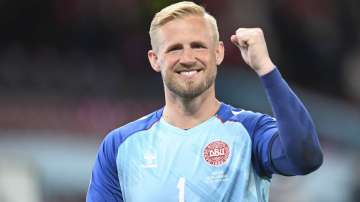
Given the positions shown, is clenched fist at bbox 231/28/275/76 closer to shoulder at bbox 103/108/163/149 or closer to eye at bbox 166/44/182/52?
eye at bbox 166/44/182/52

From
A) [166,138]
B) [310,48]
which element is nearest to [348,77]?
[310,48]

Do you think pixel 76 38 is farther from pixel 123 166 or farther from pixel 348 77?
pixel 123 166

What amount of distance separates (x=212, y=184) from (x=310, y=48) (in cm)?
973

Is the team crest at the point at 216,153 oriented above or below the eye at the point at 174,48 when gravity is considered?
below

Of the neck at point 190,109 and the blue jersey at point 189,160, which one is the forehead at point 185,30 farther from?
the blue jersey at point 189,160

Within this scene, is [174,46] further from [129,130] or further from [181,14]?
[129,130]

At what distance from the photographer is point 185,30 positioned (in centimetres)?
429

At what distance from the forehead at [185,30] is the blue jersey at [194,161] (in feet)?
1.26

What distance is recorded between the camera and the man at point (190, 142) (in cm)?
425

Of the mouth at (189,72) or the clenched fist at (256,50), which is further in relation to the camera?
the mouth at (189,72)

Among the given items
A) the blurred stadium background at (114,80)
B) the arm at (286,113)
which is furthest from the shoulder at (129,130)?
the blurred stadium background at (114,80)

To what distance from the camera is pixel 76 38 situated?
41.8 ft

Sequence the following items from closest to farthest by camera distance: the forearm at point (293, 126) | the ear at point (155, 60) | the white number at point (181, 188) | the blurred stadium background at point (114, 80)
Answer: the forearm at point (293, 126)
the white number at point (181, 188)
the ear at point (155, 60)
the blurred stadium background at point (114, 80)

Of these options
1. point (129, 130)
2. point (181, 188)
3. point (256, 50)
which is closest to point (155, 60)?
point (129, 130)
